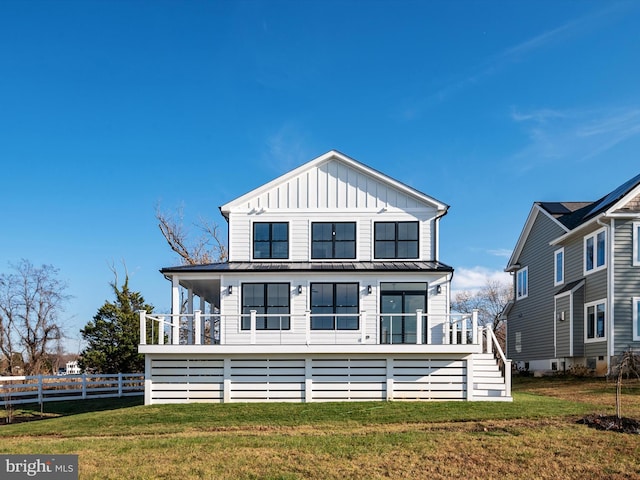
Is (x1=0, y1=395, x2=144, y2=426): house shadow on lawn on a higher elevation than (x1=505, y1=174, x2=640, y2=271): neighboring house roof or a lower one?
lower

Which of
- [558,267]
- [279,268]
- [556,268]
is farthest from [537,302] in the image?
[279,268]

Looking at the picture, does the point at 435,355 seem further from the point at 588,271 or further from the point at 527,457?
the point at 588,271

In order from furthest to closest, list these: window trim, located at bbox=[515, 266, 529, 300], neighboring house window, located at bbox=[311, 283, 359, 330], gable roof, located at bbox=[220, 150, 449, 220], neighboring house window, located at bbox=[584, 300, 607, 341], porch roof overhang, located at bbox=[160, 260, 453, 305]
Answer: window trim, located at bbox=[515, 266, 529, 300], neighboring house window, located at bbox=[584, 300, 607, 341], gable roof, located at bbox=[220, 150, 449, 220], neighboring house window, located at bbox=[311, 283, 359, 330], porch roof overhang, located at bbox=[160, 260, 453, 305]

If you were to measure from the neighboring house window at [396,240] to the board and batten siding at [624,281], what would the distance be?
779 centimetres

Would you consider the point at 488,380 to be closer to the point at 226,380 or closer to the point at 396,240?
the point at 396,240

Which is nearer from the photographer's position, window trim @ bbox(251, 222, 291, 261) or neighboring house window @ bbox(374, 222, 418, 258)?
neighboring house window @ bbox(374, 222, 418, 258)

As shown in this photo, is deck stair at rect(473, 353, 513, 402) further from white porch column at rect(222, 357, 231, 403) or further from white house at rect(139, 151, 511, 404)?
white porch column at rect(222, 357, 231, 403)

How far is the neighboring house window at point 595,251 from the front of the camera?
2223 centimetres

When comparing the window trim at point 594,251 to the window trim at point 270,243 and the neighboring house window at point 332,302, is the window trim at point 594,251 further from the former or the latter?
the window trim at point 270,243

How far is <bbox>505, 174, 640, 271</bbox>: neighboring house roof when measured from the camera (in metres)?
21.5

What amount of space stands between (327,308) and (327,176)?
474 centimetres

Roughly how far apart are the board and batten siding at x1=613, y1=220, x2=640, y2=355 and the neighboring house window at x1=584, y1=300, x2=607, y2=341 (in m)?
0.60

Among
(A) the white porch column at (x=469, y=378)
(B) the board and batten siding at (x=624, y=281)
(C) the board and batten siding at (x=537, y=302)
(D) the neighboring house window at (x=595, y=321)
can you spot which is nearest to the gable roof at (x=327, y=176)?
(A) the white porch column at (x=469, y=378)

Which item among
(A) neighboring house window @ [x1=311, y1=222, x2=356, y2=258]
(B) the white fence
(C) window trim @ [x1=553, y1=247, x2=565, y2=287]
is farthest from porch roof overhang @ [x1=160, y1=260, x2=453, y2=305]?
(C) window trim @ [x1=553, y1=247, x2=565, y2=287]
